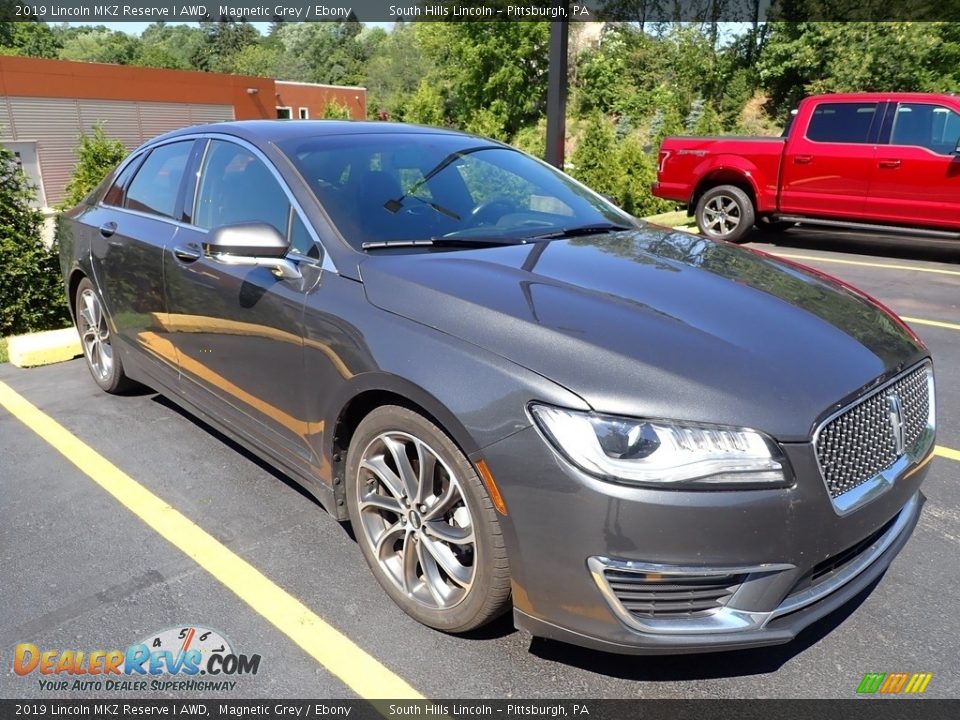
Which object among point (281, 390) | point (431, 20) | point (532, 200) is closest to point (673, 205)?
point (532, 200)

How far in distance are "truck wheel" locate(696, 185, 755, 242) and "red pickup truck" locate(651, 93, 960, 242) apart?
0.01 m

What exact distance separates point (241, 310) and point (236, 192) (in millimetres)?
649

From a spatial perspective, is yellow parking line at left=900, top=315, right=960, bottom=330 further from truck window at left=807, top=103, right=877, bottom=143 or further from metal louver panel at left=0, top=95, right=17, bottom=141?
metal louver panel at left=0, top=95, right=17, bottom=141

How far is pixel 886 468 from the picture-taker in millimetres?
2242

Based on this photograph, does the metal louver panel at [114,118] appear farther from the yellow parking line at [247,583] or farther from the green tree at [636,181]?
the yellow parking line at [247,583]

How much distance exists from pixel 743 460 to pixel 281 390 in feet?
5.97

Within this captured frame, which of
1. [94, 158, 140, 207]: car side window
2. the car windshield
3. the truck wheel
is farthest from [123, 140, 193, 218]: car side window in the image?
the truck wheel

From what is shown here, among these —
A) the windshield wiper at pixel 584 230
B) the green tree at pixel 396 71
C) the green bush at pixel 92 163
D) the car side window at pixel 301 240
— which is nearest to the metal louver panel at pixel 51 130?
the green bush at pixel 92 163

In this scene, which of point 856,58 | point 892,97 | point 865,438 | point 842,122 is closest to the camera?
point 865,438

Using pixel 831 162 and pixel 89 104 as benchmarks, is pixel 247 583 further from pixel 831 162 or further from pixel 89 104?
pixel 89 104

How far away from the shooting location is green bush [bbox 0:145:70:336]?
630 cm

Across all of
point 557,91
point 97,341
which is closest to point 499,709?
point 97,341

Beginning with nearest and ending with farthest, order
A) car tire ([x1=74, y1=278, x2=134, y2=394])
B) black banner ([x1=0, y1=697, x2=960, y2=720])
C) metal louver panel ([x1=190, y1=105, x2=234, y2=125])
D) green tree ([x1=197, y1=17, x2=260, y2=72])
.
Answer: black banner ([x1=0, y1=697, x2=960, y2=720])
car tire ([x1=74, y1=278, x2=134, y2=394])
metal louver panel ([x1=190, y1=105, x2=234, y2=125])
green tree ([x1=197, y1=17, x2=260, y2=72])

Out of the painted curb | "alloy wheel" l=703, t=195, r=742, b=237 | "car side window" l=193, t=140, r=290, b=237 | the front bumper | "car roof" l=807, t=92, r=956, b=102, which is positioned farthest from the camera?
"alloy wheel" l=703, t=195, r=742, b=237
